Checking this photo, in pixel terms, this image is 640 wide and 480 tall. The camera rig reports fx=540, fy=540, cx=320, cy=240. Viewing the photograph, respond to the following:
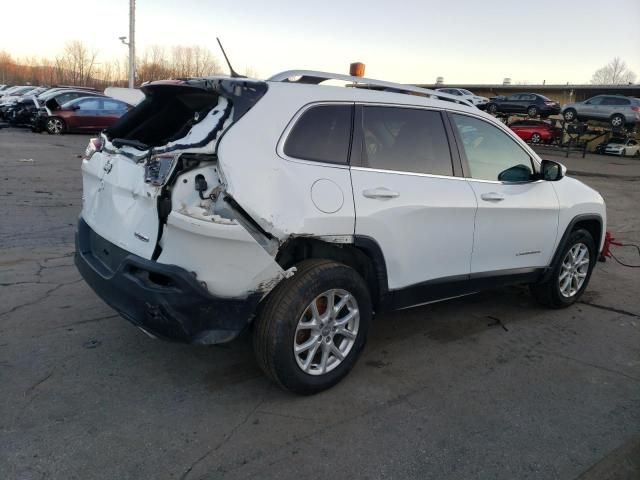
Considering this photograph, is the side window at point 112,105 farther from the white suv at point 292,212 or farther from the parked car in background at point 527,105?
the parked car in background at point 527,105

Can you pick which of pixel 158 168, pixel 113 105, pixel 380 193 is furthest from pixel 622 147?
pixel 158 168

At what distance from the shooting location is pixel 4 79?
300 feet

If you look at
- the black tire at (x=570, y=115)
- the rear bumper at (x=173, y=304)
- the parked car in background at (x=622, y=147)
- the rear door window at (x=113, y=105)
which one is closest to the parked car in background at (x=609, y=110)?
the black tire at (x=570, y=115)

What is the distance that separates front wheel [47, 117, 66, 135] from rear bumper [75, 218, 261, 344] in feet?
63.3

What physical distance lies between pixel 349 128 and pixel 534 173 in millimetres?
2018

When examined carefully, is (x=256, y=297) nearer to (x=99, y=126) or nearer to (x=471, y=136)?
(x=471, y=136)

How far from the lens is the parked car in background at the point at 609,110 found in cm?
2775

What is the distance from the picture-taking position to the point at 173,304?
→ 9.39ft

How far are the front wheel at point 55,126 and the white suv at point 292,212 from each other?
18.3 metres

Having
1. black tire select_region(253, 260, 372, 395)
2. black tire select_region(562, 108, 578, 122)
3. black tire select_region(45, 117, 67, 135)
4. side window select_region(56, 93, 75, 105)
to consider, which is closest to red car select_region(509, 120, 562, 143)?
black tire select_region(562, 108, 578, 122)

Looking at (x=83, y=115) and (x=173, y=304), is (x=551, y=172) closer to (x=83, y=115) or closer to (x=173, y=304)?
(x=173, y=304)

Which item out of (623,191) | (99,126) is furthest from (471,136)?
(99,126)

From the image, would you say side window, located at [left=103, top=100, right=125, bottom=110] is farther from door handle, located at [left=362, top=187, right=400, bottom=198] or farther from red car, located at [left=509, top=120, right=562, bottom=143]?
red car, located at [left=509, top=120, right=562, bottom=143]

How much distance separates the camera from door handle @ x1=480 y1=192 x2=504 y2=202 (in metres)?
4.11
